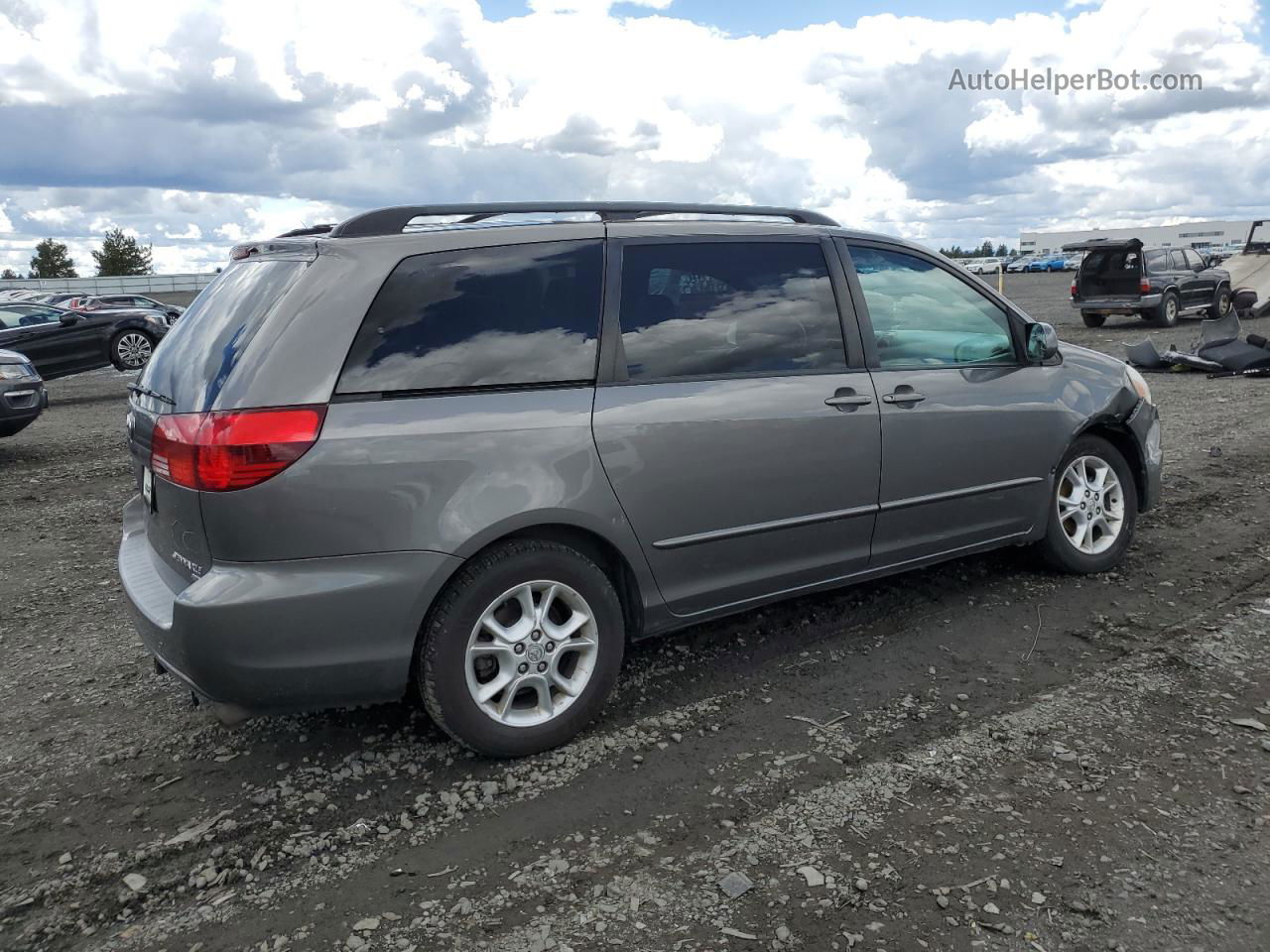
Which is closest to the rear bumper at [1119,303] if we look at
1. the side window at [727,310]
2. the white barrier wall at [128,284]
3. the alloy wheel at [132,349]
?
the alloy wheel at [132,349]

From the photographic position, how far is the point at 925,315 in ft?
15.4

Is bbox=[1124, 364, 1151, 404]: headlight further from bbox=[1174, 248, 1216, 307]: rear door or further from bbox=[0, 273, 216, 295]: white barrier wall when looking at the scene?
bbox=[0, 273, 216, 295]: white barrier wall

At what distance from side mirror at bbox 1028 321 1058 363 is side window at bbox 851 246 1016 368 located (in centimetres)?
9

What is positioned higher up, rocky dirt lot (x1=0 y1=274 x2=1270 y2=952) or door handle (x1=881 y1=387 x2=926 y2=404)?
door handle (x1=881 y1=387 x2=926 y2=404)

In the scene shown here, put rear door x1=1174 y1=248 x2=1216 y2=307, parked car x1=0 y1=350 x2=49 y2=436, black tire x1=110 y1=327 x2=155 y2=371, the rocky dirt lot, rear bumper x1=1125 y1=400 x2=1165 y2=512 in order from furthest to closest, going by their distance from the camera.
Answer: rear door x1=1174 y1=248 x2=1216 y2=307 → black tire x1=110 y1=327 x2=155 y2=371 → parked car x1=0 y1=350 x2=49 y2=436 → rear bumper x1=1125 y1=400 x2=1165 y2=512 → the rocky dirt lot

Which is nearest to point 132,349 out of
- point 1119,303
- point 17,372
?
point 17,372

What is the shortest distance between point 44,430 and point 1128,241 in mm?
19523

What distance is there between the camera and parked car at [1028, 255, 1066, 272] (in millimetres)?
75500

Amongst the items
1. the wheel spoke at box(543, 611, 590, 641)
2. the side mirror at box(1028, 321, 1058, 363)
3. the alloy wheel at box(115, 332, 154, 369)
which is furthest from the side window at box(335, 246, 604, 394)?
the alloy wheel at box(115, 332, 154, 369)

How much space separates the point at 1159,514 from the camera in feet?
21.1

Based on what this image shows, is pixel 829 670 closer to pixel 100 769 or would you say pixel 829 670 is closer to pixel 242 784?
pixel 242 784

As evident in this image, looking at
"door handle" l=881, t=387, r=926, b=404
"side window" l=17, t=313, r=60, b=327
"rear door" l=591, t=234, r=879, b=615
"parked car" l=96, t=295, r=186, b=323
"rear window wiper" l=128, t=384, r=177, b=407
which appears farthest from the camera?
"parked car" l=96, t=295, r=186, b=323

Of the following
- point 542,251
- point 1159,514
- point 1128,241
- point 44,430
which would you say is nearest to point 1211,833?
point 542,251

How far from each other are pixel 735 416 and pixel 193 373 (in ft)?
6.05
